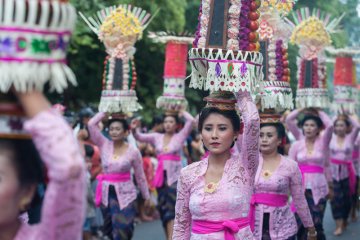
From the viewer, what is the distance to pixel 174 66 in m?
10.7

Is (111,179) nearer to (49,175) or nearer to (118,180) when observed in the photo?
(118,180)

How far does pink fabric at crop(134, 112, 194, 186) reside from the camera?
11156 millimetres

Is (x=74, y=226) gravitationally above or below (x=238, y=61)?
below

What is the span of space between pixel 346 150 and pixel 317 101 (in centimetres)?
321

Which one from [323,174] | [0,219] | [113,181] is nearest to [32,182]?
[0,219]

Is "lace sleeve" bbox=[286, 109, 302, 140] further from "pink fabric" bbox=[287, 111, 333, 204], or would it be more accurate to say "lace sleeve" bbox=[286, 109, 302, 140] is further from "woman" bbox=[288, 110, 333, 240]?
"pink fabric" bbox=[287, 111, 333, 204]

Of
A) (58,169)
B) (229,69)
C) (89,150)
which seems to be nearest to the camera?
(58,169)

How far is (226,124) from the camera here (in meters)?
5.39

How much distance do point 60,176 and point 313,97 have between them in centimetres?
728

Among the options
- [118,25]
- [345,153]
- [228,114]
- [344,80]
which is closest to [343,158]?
[345,153]

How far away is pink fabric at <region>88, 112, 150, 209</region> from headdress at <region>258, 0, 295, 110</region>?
99.4 inches

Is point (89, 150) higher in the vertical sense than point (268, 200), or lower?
higher

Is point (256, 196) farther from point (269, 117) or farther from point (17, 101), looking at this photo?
point (17, 101)

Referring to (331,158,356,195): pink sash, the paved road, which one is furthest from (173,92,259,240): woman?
(331,158,356,195): pink sash
